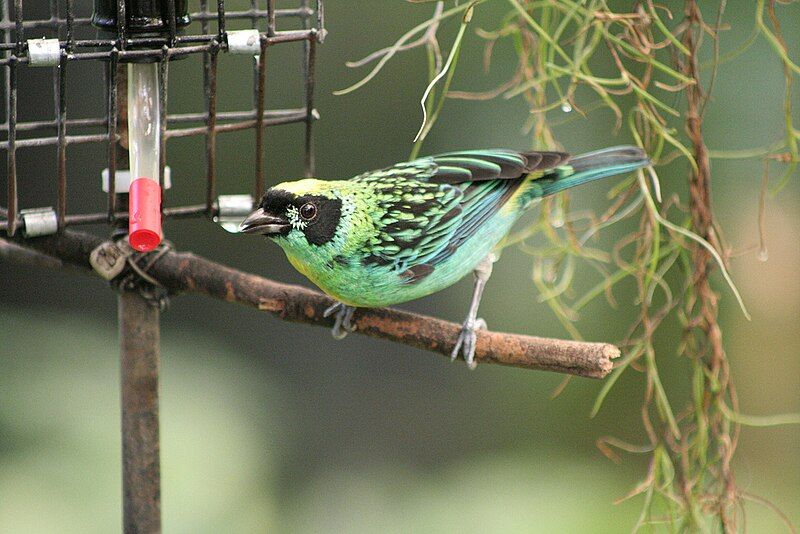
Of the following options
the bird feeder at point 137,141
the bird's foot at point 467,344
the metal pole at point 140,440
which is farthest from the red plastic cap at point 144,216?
the bird's foot at point 467,344

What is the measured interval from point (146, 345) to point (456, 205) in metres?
0.95

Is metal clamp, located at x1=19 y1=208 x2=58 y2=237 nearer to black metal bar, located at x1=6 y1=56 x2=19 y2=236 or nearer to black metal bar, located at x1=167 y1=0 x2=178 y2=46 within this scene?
black metal bar, located at x1=6 y1=56 x2=19 y2=236

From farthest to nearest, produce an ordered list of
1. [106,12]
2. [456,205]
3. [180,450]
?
1. [180,450]
2. [456,205]
3. [106,12]

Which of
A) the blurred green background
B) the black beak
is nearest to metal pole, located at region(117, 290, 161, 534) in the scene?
the black beak

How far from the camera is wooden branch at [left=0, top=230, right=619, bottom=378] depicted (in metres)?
2.63

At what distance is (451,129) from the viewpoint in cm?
514

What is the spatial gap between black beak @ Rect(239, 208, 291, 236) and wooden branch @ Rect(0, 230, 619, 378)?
20 centimetres

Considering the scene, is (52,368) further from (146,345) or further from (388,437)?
(146,345)

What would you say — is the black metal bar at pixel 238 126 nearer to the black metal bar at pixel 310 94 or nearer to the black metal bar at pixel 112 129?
the black metal bar at pixel 310 94

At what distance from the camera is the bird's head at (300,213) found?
102 inches

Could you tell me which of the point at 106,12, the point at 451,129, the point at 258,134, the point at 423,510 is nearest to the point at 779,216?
the point at 451,129

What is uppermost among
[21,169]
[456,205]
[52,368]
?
[456,205]

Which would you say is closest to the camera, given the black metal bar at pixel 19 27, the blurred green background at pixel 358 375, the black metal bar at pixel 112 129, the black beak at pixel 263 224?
the black metal bar at pixel 19 27

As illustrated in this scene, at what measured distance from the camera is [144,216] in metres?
2.37
